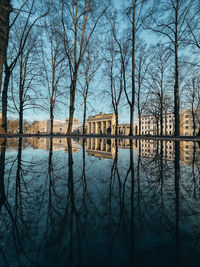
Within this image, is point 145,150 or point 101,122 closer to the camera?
point 145,150

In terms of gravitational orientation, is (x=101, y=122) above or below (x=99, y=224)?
above

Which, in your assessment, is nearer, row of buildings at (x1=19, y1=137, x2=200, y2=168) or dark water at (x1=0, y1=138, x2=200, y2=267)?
dark water at (x1=0, y1=138, x2=200, y2=267)

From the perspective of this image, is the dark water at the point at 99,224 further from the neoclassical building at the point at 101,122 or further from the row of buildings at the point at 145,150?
the neoclassical building at the point at 101,122

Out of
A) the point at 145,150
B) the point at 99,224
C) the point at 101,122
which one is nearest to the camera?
the point at 99,224

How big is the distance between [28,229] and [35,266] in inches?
7.3

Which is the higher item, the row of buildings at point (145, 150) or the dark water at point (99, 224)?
the row of buildings at point (145, 150)

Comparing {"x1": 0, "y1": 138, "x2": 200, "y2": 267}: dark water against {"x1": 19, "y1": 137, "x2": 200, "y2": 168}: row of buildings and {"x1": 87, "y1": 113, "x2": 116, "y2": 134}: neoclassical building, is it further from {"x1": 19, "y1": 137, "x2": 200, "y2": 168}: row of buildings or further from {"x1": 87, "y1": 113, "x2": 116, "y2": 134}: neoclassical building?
{"x1": 87, "y1": 113, "x2": 116, "y2": 134}: neoclassical building

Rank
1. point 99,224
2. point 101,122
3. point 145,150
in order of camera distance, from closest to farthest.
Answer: point 99,224 → point 145,150 → point 101,122

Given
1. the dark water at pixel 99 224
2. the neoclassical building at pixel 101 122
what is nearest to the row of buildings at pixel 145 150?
the dark water at pixel 99 224

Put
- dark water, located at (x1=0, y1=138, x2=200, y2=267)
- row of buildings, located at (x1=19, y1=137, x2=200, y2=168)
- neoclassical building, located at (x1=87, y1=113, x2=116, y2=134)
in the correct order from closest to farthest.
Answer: dark water, located at (x1=0, y1=138, x2=200, y2=267) < row of buildings, located at (x1=19, y1=137, x2=200, y2=168) < neoclassical building, located at (x1=87, y1=113, x2=116, y2=134)

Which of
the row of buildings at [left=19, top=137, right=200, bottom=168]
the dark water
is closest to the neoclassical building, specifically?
the row of buildings at [left=19, top=137, right=200, bottom=168]

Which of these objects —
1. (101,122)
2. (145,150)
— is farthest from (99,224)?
(101,122)

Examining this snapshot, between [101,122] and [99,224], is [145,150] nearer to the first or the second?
[99,224]

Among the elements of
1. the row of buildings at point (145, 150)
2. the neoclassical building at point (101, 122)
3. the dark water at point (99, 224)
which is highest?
the neoclassical building at point (101, 122)
